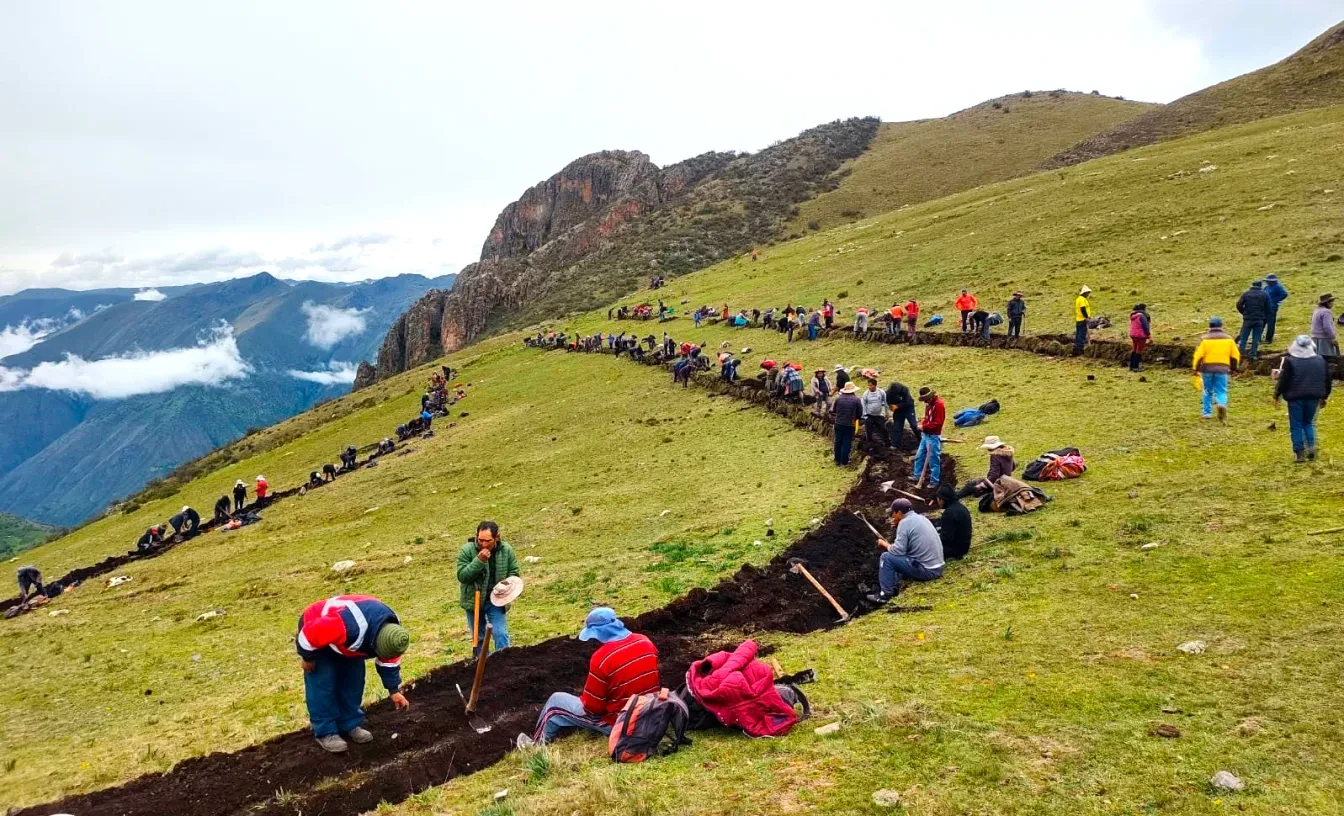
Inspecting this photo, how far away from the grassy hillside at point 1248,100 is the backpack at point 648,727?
69.6m

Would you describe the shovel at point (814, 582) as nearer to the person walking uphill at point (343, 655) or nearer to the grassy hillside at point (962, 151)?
the person walking uphill at point (343, 655)

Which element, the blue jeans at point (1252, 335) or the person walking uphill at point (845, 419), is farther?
the person walking uphill at point (845, 419)

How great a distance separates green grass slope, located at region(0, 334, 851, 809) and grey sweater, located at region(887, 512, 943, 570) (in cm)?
331

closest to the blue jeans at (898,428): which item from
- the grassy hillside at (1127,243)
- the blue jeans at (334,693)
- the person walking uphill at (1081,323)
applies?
the person walking uphill at (1081,323)

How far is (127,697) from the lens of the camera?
43.3 ft

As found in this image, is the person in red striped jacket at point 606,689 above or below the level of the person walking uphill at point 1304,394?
below

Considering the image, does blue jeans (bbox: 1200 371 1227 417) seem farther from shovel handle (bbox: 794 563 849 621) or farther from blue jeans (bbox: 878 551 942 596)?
shovel handle (bbox: 794 563 849 621)

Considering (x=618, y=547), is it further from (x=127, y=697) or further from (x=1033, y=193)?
(x=1033, y=193)

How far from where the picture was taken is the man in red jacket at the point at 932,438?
1529 centimetres

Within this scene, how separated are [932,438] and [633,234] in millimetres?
94541

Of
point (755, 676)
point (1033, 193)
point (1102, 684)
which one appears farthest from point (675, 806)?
point (1033, 193)

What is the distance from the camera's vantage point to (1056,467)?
14133mm

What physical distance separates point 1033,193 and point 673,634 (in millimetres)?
53647

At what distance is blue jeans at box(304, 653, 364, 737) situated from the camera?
8.16 metres
